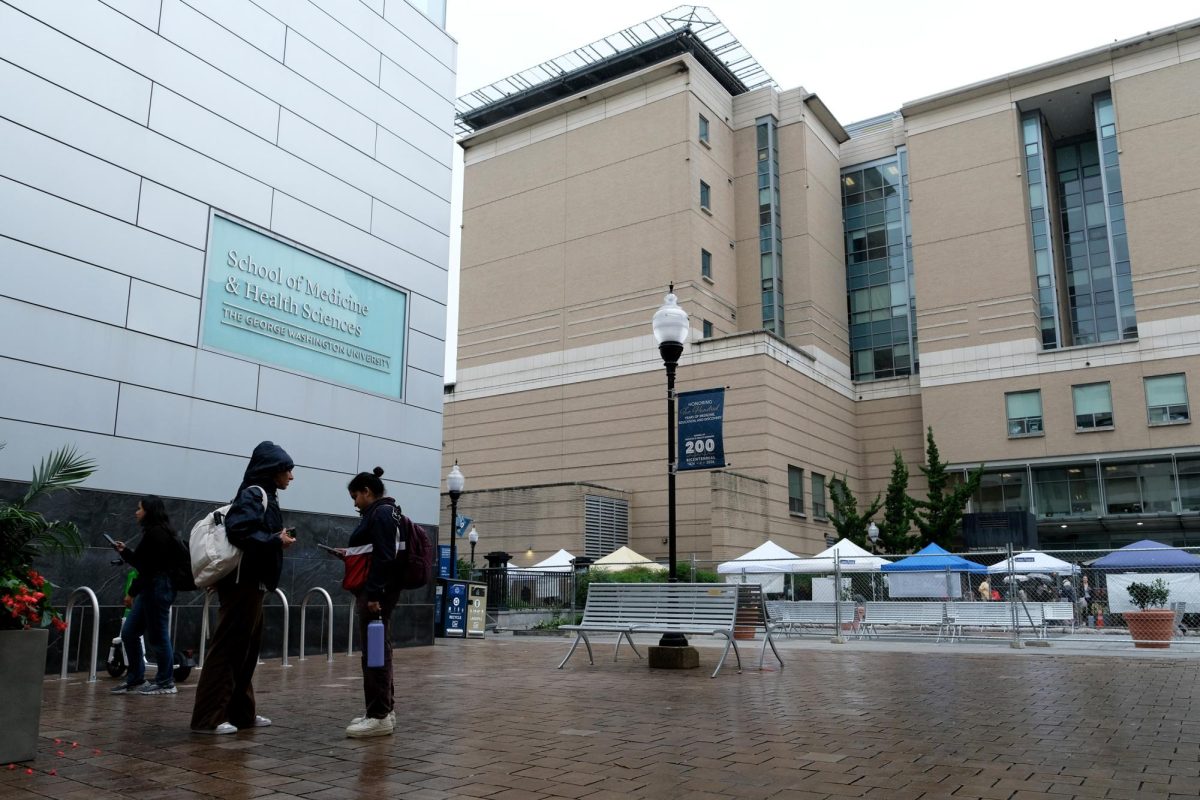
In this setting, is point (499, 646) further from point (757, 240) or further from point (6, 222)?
point (757, 240)

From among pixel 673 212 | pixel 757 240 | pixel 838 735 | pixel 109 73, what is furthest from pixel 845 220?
pixel 838 735

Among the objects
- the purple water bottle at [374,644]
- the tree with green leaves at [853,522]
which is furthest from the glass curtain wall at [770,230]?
the purple water bottle at [374,644]

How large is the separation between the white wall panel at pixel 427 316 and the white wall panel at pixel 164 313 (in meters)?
4.39

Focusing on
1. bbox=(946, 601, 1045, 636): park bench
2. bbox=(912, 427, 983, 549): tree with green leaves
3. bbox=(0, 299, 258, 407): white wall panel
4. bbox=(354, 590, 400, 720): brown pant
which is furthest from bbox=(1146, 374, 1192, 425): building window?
bbox=(354, 590, 400, 720): brown pant

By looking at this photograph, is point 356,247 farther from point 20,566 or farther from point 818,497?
point 818,497

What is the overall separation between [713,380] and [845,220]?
730 inches

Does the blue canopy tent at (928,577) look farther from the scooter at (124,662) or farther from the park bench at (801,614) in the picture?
the scooter at (124,662)

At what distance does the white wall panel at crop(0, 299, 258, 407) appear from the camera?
10570mm

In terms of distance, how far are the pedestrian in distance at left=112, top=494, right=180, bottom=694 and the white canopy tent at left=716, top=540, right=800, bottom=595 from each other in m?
14.4

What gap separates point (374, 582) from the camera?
6.63 m

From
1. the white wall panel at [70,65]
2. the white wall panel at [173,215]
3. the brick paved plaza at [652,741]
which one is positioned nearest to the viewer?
the brick paved plaza at [652,741]

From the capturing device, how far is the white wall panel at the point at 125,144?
10.9 meters

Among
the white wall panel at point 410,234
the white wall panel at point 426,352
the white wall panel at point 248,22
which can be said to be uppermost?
the white wall panel at point 248,22

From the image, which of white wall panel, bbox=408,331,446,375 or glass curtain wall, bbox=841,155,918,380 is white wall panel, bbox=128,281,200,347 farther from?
glass curtain wall, bbox=841,155,918,380
